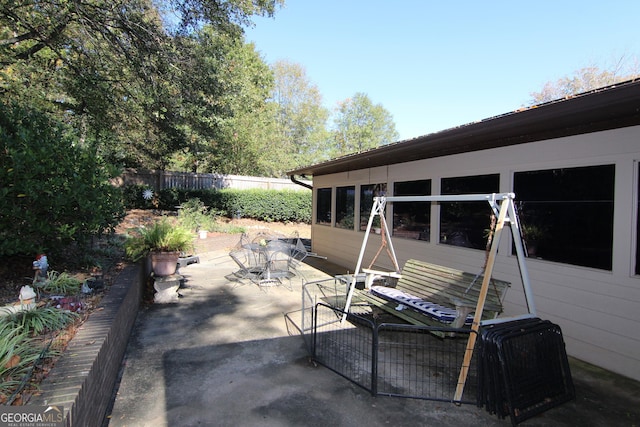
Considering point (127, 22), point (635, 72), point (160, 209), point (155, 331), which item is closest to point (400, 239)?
point (155, 331)

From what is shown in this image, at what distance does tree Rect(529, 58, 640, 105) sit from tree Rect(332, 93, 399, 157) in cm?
1236

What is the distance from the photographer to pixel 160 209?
13.0 metres

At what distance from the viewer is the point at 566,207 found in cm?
380

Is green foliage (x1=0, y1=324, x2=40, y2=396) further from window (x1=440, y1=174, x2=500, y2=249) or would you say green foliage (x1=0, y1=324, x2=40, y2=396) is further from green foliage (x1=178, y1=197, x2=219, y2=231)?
green foliage (x1=178, y1=197, x2=219, y2=231)

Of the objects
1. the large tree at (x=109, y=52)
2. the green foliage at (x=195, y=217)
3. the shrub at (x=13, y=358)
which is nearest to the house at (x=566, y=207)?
the shrub at (x=13, y=358)

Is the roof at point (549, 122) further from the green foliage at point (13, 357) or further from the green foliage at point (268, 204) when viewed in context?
the green foliage at point (268, 204)

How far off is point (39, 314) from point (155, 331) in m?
1.52

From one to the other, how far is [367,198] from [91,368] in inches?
245

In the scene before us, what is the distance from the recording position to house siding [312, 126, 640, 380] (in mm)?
3244

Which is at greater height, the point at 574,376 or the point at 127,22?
the point at 127,22

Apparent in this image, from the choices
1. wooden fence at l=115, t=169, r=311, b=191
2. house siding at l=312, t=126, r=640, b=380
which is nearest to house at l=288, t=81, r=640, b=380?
house siding at l=312, t=126, r=640, b=380

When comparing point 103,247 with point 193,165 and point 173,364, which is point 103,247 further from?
point 193,165

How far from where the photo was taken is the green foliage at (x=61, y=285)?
12.1 ft

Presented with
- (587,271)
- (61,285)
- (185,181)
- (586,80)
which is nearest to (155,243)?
(61,285)
